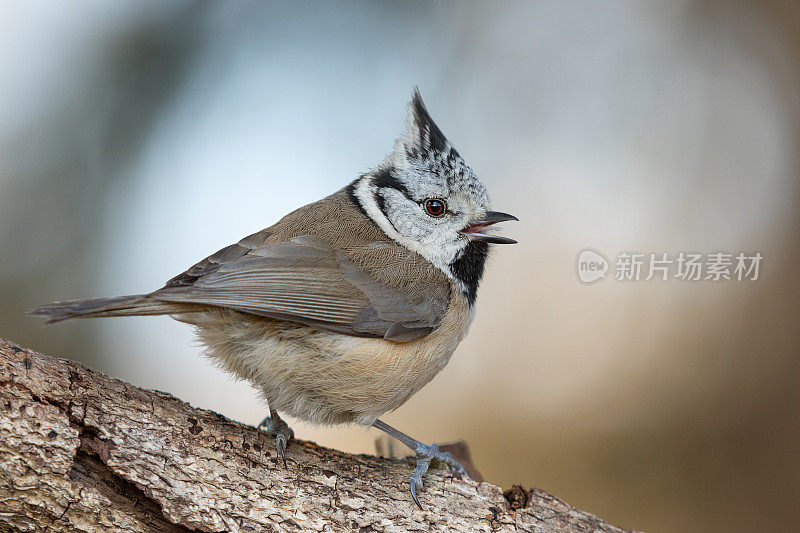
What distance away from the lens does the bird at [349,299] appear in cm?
240

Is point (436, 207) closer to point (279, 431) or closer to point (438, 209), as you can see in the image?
point (438, 209)

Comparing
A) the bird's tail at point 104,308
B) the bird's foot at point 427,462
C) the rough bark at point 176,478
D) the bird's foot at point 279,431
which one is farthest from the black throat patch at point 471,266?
the bird's tail at point 104,308

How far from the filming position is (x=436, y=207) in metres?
3.00

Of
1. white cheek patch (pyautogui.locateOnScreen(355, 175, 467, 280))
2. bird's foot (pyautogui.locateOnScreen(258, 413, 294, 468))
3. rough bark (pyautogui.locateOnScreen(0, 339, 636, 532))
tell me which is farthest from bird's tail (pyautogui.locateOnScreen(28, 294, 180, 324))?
white cheek patch (pyautogui.locateOnScreen(355, 175, 467, 280))

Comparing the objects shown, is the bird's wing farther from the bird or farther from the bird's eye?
the bird's eye

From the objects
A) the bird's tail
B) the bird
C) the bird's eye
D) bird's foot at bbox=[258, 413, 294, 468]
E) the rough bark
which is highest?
the bird's eye

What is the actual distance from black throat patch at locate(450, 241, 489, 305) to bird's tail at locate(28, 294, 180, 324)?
1.21 m

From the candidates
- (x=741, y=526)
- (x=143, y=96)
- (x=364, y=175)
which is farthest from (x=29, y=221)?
(x=741, y=526)

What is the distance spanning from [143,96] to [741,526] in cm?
492

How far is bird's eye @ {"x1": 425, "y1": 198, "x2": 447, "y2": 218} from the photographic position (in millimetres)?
2996

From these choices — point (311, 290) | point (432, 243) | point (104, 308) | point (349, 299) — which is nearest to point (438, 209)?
point (432, 243)

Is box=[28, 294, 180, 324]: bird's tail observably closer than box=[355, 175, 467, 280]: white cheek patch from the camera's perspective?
Yes

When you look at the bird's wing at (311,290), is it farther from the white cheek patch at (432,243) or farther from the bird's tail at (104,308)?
the white cheek patch at (432,243)

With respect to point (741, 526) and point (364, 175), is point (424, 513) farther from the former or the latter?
point (741, 526)
